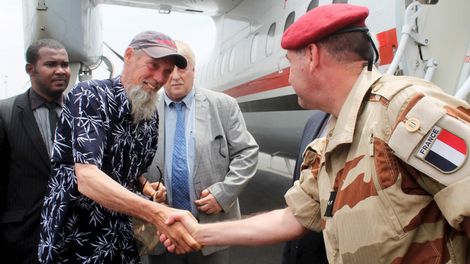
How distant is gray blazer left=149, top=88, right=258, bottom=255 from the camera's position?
8.95 ft

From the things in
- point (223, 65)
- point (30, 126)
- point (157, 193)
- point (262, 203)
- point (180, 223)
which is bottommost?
point (262, 203)

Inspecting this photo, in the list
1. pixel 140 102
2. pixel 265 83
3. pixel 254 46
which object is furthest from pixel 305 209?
pixel 254 46

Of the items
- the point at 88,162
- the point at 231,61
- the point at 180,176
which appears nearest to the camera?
the point at 88,162

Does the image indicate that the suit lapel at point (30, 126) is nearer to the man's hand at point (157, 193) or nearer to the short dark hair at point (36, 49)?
the short dark hair at point (36, 49)

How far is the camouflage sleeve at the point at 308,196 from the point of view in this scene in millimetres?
1586

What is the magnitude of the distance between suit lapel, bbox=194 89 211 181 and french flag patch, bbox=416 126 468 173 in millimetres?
1865

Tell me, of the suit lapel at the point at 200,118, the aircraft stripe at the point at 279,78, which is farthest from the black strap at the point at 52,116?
the aircraft stripe at the point at 279,78

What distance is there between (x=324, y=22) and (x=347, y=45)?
0.10 metres

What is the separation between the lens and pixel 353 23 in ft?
4.24

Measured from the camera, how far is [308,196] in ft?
5.23

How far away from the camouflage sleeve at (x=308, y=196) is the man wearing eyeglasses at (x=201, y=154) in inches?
43.2

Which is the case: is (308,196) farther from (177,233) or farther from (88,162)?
(88,162)

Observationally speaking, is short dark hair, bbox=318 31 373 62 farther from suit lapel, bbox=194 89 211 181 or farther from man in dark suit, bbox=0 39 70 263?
man in dark suit, bbox=0 39 70 263

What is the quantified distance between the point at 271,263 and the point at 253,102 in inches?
118
